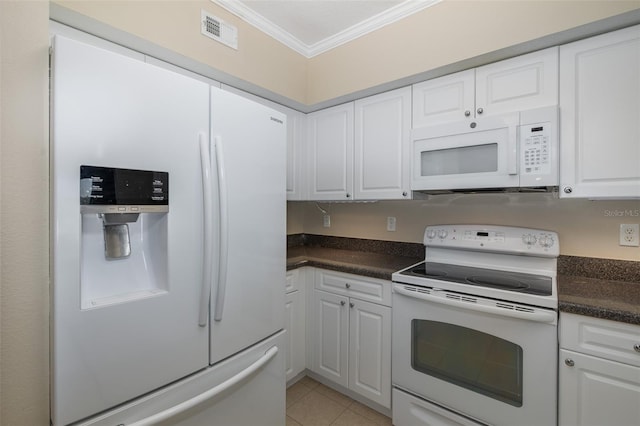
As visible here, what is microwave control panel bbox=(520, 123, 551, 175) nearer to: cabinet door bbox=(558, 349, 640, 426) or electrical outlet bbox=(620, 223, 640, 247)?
electrical outlet bbox=(620, 223, 640, 247)

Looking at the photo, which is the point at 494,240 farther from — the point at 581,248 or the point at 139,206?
the point at 139,206

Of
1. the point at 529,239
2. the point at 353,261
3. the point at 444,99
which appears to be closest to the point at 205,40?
the point at 444,99

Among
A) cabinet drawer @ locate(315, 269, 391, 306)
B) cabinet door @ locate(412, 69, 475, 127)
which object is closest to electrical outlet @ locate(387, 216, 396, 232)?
cabinet drawer @ locate(315, 269, 391, 306)

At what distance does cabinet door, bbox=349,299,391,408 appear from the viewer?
181 centimetres

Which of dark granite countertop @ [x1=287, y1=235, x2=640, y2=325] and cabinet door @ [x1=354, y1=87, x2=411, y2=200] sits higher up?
cabinet door @ [x1=354, y1=87, x2=411, y2=200]

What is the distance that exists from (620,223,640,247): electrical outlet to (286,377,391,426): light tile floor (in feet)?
5.60

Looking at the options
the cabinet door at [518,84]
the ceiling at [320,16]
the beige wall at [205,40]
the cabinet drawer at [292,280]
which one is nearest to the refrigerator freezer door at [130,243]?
the beige wall at [205,40]

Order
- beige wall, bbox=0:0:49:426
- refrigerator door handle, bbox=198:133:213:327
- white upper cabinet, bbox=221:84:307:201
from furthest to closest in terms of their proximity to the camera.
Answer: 1. white upper cabinet, bbox=221:84:307:201
2. refrigerator door handle, bbox=198:133:213:327
3. beige wall, bbox=0:0:49:426

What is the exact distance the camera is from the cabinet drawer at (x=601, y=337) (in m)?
1.15

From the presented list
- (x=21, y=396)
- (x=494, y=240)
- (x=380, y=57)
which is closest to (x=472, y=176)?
(x=494, y=240)

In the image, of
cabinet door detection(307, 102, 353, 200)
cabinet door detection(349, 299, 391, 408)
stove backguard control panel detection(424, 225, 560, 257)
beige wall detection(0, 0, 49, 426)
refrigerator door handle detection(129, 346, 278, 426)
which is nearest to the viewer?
beige wall detection(0, 0, 49, 426)

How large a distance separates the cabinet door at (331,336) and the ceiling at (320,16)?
186cm

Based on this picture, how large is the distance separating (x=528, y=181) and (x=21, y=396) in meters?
2.15

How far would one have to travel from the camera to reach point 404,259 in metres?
2.24
